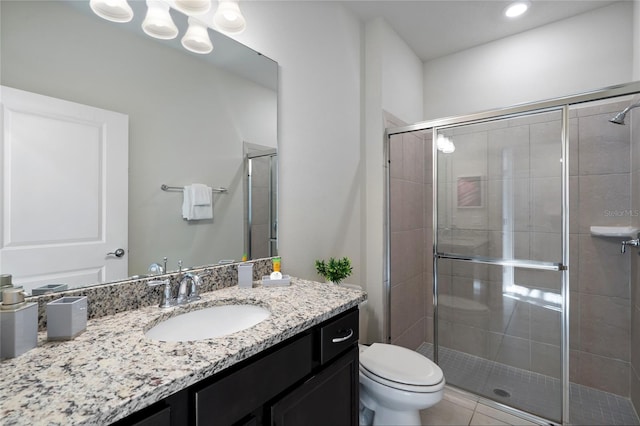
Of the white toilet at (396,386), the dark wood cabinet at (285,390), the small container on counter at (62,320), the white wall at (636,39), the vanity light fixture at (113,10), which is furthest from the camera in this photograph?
the white wall at (636,39)

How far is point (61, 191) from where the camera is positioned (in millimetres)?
917

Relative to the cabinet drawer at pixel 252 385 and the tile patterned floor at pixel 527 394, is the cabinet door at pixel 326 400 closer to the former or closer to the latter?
the cabinet drawer at pixel 252 385

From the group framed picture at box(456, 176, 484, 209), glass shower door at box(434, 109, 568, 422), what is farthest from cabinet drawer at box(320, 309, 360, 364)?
framed picture at box(456, 176, 484, 209)

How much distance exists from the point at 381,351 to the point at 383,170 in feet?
4.18

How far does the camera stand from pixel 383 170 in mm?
2268

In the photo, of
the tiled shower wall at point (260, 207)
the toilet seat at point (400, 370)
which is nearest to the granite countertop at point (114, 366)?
the tiled shower wall at point (260, 207)

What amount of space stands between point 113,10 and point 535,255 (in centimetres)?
247

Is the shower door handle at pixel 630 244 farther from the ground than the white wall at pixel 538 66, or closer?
closer

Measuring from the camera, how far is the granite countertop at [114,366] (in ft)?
1.67

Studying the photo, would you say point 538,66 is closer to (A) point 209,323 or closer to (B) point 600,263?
(B) point 600,263

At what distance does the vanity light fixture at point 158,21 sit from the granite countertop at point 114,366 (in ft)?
3.41

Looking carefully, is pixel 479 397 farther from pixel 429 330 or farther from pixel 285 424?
pixel 285 424

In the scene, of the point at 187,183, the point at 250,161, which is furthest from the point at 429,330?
the point at 187,183

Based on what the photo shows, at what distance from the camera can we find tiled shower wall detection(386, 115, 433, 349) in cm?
235
